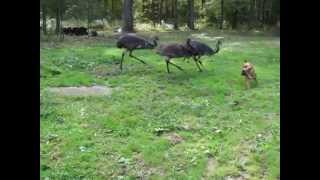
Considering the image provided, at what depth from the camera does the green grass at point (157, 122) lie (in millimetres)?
5406

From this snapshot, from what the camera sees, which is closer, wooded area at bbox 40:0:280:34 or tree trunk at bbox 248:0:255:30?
wooded area at bbox 40:0:280:34

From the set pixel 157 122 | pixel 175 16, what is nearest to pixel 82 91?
pixel 157 122

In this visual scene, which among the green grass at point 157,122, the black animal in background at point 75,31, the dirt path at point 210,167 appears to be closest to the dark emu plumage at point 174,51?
the green grass at point 157,122

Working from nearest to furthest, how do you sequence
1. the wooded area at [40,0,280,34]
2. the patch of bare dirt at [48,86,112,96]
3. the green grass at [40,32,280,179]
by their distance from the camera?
the green grass at [40,32,280,179]
the patch of bare dirt at [48,86,112,96]
the wooded area at [40,0,280,34]

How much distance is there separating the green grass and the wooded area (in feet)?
33.2

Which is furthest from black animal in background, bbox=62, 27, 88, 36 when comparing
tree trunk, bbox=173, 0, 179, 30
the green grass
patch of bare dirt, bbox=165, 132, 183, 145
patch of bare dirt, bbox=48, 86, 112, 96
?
patch of bare dirt, bbox=165, 132, 183, 145

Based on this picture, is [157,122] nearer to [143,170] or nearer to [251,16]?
[143,170]

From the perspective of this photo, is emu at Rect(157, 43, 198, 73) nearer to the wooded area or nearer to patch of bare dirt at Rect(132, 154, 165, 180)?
patch of bare dirt at Rect(132, 154, 165, 180)

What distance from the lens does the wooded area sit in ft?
71.6

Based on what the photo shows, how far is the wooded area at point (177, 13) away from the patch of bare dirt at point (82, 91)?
11.1 m

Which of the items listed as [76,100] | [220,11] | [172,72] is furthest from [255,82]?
[220,11]

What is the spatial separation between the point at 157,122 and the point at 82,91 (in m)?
2.24

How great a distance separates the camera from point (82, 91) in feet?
29.1
